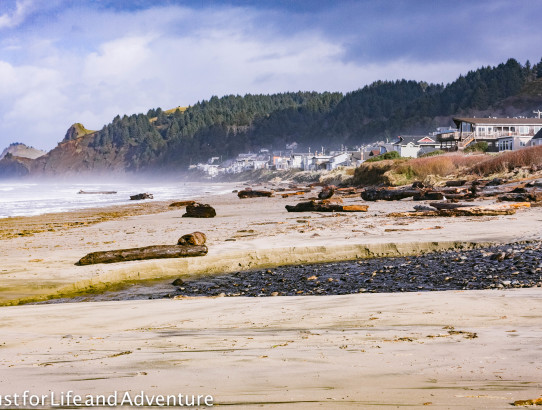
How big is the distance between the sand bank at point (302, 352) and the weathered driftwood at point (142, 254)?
434cm

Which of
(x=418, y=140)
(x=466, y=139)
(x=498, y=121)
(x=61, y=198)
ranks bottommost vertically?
(x=61, y=198)

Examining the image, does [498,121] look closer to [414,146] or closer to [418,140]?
[414,146]

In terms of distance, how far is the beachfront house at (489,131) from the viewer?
7156 cm

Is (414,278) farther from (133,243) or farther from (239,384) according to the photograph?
(133,243)

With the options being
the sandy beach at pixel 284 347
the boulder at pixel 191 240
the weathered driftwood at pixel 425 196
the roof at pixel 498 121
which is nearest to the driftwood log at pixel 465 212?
the weathered driftwood at pixel 425 196

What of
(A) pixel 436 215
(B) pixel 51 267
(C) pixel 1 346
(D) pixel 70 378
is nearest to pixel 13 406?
(D) pixel 70 378

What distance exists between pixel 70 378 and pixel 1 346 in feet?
5.16

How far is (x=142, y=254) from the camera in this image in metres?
10.5

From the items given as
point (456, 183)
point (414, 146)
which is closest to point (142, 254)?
point (456, 183)

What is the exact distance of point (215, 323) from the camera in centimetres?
501

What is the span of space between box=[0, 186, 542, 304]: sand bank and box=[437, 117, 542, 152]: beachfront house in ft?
190

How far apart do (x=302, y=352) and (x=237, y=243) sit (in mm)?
8888

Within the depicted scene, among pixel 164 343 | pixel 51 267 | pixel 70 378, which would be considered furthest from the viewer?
pixel 51 267

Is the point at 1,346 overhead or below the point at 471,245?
overhead
